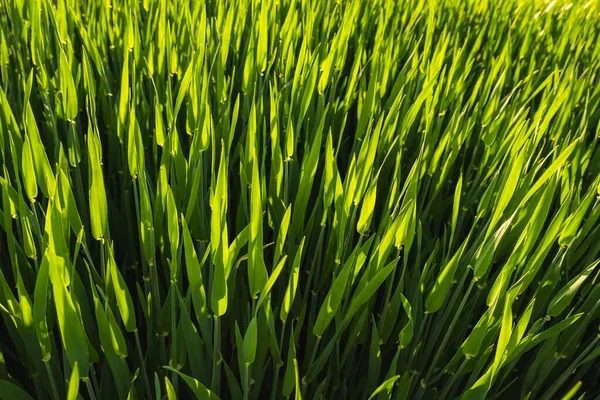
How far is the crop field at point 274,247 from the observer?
0.49 m

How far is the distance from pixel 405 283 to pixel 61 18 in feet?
2.48

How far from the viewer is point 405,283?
0.64 metres

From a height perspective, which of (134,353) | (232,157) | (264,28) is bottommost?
(134,353)

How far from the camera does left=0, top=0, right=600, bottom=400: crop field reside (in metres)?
0.49

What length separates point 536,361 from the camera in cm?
57

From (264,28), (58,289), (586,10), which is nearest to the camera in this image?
(58,289)

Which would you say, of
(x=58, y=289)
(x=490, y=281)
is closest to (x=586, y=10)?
(x=490, y=281)

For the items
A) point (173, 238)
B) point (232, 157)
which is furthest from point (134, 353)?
point (232, 157)

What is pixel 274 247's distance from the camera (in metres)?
0.70

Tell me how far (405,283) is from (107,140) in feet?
1.69

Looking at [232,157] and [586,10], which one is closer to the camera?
[232,157]

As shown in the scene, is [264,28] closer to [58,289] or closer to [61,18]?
[61,18]

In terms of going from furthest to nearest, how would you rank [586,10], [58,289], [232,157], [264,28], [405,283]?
1. [586,10]
2. [264,28]
3. [232,157]
4. [405,283]
5. [58,289]

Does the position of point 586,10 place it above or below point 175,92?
above
